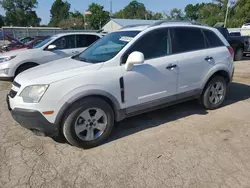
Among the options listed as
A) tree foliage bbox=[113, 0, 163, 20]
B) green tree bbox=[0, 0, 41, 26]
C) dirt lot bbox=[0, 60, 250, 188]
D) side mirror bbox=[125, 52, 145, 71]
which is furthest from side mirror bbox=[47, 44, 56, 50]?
tree foliage bbox=[113, 0, 163, 20]

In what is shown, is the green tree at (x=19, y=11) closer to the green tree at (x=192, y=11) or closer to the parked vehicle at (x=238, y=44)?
the green tree at (x=192, y=11)

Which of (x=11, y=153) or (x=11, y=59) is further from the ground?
(x=11, y=59)

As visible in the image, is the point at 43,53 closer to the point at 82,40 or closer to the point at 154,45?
the point at 82,40

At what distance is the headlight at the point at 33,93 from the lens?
114 inches

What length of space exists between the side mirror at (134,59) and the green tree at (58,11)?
4284 inches

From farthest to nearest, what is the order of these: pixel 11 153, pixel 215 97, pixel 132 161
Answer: pixel 215 97 → pixel 11 153 → pixel 132 161

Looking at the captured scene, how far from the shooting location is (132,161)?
296 centimetres

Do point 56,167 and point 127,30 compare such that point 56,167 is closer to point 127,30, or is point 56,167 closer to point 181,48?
point 127,30

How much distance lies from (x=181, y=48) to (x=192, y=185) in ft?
7.82

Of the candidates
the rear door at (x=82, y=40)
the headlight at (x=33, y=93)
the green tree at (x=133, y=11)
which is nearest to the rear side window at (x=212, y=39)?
the headlight at (x=33, y=93)

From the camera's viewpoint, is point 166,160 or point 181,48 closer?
point 166,160

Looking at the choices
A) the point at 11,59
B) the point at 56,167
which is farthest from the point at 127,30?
the point at 11,59

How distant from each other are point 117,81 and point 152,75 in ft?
2.15

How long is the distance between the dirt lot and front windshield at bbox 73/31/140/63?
1.28 m
